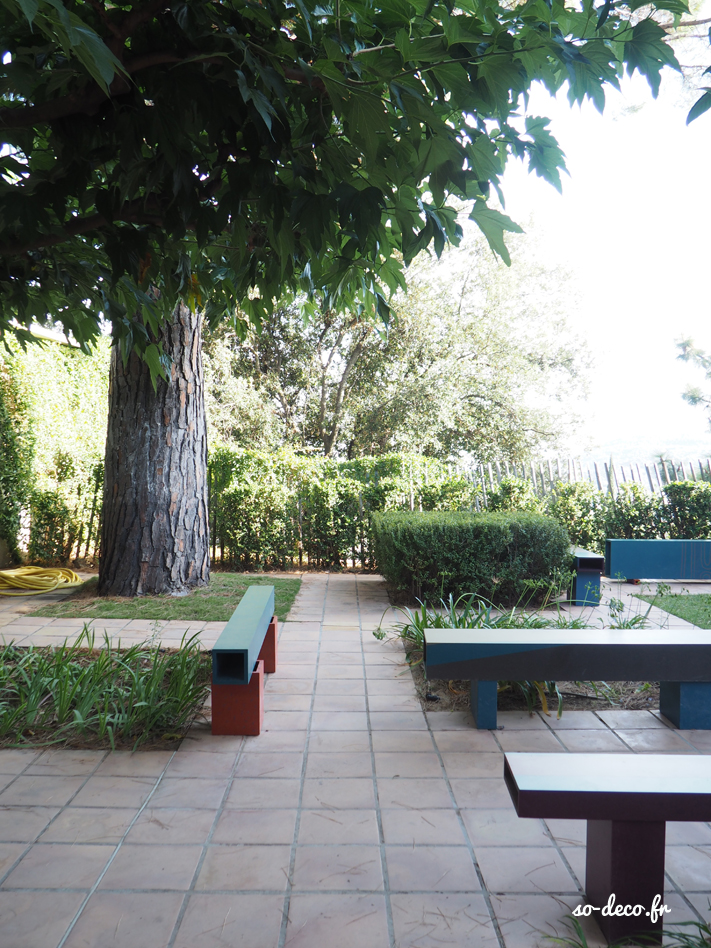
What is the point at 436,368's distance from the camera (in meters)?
16.0

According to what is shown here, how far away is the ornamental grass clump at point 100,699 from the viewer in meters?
3.50

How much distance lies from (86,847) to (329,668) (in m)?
2.38

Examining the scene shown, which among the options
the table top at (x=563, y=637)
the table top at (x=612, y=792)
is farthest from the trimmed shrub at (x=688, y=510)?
the table top at (x=612, y=792)

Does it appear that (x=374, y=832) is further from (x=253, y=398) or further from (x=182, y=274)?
(x=253, y=398)

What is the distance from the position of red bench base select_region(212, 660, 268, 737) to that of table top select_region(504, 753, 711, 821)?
178 centimetres

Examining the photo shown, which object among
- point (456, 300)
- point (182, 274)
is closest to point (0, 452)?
point (182, 274)

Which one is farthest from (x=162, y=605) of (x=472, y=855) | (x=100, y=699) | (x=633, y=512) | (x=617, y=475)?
(x=617, y=475)

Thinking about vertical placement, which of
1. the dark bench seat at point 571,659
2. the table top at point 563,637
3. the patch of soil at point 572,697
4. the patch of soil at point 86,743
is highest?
the table top at point 563,637

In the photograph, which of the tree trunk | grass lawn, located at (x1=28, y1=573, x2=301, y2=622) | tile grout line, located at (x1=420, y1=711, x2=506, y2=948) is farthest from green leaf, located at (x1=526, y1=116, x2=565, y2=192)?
the tree trunk

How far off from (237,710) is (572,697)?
2.09 m

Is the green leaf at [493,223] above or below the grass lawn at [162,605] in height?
above

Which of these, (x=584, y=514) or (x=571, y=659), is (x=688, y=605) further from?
(x=571, y=659)

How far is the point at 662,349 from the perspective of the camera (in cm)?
1554

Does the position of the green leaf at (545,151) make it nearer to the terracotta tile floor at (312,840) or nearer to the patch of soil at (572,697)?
the terracotta tile floor at (312,840)
